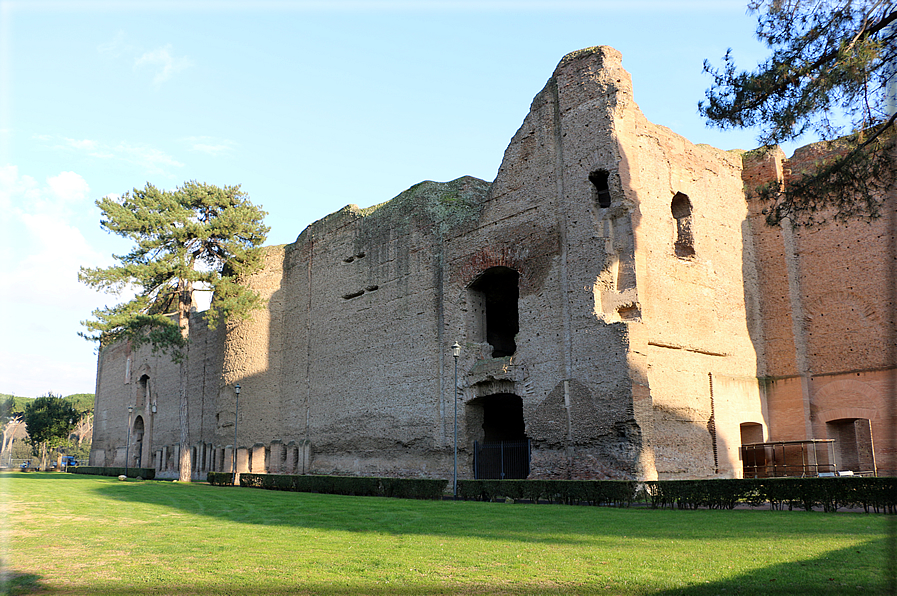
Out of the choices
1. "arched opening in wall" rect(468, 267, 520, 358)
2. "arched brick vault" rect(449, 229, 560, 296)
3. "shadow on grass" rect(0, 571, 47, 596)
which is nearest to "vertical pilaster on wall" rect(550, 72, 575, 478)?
"arched brick vault" rect(449, 229, 560, 296)

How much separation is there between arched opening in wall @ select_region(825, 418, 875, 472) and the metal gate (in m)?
8.45

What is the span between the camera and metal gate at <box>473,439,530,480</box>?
19.0 metres

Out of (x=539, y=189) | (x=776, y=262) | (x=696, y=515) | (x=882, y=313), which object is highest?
(x=539, y=189)

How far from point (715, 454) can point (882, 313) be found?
20.0 ft

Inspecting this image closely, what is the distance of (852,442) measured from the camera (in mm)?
18812

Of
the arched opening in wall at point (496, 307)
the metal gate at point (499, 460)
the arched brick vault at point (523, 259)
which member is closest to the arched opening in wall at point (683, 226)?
the arched brick vault at point (523, 259)

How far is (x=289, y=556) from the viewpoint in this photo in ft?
24.0

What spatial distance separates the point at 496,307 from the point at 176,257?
13.2m

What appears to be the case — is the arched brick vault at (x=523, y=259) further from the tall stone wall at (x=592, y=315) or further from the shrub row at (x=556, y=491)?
the shrub row at (x=556, y=491)

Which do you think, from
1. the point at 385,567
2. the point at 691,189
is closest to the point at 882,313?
the point at 691,189

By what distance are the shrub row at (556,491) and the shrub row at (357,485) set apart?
0.81 metres

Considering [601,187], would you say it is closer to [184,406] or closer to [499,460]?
[499,460]

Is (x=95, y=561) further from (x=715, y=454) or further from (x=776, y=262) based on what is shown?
(x=776, y=262)

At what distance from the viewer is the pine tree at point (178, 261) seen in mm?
26062
